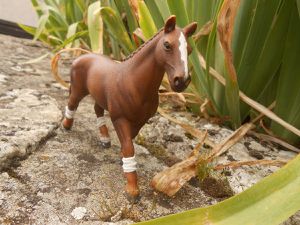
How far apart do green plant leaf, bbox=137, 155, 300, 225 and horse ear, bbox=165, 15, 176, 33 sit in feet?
0.80

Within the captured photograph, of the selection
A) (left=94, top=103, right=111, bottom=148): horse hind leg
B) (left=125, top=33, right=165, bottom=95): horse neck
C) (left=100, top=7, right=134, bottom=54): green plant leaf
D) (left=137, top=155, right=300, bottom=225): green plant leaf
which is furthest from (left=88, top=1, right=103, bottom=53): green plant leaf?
(left=137, top=155, right=300, bottom=225): green plant leaf

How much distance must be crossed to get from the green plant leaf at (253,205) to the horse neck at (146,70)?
24 centimetres

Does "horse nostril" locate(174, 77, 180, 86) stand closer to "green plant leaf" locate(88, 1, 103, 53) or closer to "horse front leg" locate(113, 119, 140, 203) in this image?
"horse front leg" locate(113, 119, 140, 203)

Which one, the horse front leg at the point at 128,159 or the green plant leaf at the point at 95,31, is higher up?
the green plant leaf at the point at 95,31

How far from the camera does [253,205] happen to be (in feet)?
1.33

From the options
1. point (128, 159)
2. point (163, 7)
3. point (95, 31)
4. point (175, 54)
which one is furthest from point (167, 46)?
point (95, 31)

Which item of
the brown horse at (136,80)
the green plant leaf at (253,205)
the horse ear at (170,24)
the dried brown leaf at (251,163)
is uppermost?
the horse ear at (170,24)

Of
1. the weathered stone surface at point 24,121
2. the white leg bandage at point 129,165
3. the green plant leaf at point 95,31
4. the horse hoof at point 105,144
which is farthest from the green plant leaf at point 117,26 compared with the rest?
the white leg bandage at point 129,165

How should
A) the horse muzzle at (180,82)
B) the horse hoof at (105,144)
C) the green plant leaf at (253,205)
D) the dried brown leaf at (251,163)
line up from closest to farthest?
1. the green plant leaf at (253,205)
2. the horse muzzle at (180,82)
3. the dried brown leaf at (251,163)
4. the horse hoof at (105,144)

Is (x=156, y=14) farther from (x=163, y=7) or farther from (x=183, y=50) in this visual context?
(x=183, y=50)

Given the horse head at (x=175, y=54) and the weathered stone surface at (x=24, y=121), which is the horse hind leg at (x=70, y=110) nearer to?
the weathered stone surface at (x=24, y=121)

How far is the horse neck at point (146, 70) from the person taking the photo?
563 mm

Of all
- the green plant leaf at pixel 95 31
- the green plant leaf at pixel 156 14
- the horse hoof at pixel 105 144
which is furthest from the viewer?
the green plant leaf at pixel 95 31

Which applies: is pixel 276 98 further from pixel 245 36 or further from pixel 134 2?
pixel 134 2
